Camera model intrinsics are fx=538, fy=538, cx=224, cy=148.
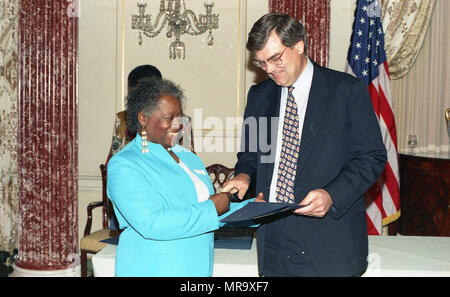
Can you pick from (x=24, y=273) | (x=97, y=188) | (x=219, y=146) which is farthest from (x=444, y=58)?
(x=24, y=273)

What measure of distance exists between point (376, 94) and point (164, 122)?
3396 mm

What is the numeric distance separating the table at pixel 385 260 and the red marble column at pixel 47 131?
2.47 meters

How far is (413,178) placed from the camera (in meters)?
5.26

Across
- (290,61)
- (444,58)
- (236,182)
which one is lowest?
(236,182)

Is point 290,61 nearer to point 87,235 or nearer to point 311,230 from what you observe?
point 311,230

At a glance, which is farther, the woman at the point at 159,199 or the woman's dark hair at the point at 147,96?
the woman's dark hair at the point at 147,96

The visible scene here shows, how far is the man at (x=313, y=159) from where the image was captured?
6.97ft

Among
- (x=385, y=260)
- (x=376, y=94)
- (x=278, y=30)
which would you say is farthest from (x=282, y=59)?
(x=376, y=94)

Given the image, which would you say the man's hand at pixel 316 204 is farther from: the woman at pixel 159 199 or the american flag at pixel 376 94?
the american flag at pixel 376 94

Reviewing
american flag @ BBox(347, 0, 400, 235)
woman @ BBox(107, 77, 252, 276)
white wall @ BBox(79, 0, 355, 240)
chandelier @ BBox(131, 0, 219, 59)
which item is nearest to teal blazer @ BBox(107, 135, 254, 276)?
woman @ BBox(107, 77, 252, 276)

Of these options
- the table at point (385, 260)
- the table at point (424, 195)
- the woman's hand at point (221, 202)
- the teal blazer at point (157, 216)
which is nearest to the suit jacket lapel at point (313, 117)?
the woman's hand at point (221, 202)

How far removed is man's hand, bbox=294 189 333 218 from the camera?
6.57ft

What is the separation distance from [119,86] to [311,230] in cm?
407

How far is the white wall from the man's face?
3.39 m
